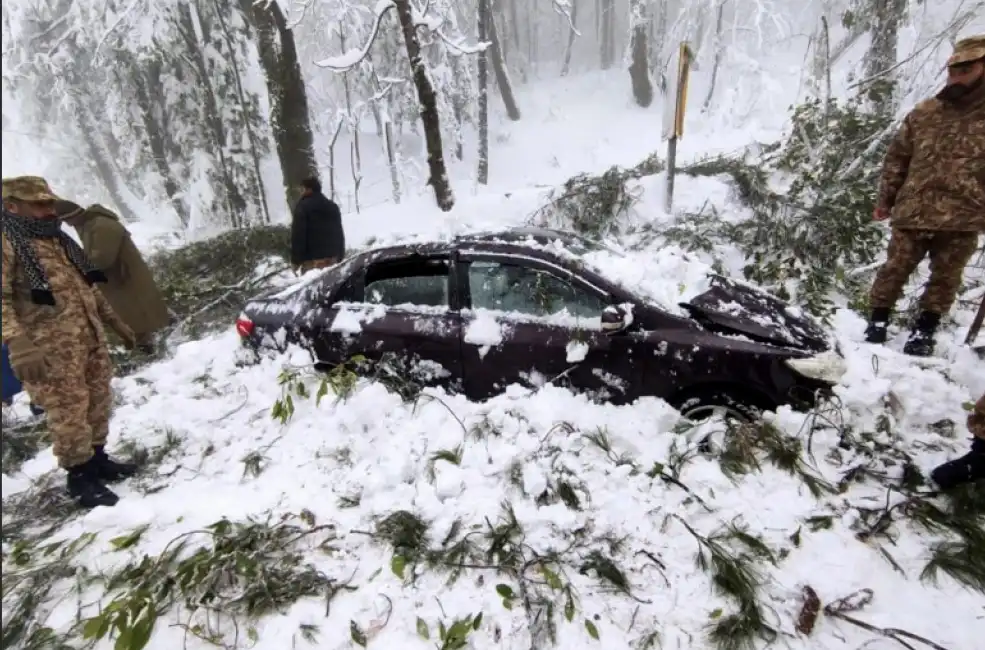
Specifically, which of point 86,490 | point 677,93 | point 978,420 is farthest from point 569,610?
point 677,93

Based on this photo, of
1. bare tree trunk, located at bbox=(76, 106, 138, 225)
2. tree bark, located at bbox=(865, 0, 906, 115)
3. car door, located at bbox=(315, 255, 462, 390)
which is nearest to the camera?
car door, located at bbox=(315, 255, 462, 390)

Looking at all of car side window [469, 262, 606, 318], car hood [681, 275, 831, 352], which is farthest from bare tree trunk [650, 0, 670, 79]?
car side window [469, 262, 606, 318]

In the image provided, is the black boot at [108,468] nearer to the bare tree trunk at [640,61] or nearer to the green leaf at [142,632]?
the green leaf at [142,632]

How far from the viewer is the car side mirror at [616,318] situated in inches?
131

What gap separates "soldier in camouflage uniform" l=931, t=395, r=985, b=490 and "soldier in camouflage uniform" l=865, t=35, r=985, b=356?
4.85 ft

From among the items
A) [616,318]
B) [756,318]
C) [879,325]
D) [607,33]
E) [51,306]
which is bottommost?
[879,325]

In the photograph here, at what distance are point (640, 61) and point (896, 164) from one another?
929 inches

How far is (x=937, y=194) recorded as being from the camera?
3.69 meters

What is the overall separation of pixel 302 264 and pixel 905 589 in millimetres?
6482

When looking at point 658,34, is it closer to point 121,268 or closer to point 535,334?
A: point 121,268

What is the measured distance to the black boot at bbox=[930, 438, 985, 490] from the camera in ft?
8.93

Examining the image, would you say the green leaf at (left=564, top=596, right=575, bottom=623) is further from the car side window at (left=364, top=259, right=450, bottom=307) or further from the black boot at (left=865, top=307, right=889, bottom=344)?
the black boot at (left=865, top=307, right=889, bottom=344)

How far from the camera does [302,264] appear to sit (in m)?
6.68

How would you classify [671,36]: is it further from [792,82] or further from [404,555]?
[404,555]
